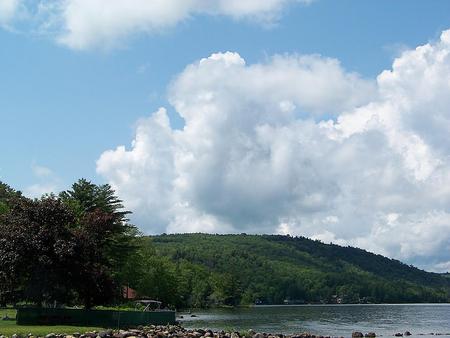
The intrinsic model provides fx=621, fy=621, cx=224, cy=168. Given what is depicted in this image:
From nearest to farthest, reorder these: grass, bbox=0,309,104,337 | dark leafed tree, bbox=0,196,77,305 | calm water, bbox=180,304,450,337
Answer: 1. grass, bbox=0,309,104,337
2. dark leafed tree, bbox=0,196,77,305
3. calm water, bbox=180,304,450,337

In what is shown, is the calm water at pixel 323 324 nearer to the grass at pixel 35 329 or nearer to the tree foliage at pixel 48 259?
the tree foliage at pixel 48 259

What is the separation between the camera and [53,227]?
52750 millimetres

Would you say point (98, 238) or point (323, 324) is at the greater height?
point (98, 238)

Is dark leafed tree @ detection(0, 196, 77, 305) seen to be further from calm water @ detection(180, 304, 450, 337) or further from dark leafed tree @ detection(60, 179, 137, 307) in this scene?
calm water @ detection(180, 304, 450, 337)

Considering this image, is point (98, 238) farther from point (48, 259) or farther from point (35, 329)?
point (35, 329)

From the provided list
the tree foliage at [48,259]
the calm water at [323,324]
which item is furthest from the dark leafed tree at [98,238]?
the calm water at [323,324]

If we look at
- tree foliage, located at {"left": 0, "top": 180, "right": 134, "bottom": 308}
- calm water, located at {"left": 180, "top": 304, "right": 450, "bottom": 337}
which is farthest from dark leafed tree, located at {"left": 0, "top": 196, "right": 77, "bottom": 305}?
calm water, located at {"left": 180, "top": 304, "right": 450, "bottom": 337}

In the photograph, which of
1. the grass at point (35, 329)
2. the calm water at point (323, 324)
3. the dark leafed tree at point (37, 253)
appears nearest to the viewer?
the grass at point (35, 329)

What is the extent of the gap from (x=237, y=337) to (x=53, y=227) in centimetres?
1806

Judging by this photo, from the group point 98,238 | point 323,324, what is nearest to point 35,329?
point 98,238

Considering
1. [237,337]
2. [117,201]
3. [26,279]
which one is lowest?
[237,337]

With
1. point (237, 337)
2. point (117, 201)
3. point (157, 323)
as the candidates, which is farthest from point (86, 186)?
point (237, 337)

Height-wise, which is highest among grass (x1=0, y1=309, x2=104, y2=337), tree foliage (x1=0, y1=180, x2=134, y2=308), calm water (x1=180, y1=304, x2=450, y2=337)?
tree foliage (x1=0, y1=180, x2=134, y2=308)

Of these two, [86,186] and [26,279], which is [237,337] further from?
[86,186]
